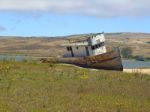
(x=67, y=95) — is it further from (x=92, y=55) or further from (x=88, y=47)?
(x=88, y=47)

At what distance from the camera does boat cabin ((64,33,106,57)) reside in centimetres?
5856

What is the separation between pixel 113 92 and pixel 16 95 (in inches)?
224

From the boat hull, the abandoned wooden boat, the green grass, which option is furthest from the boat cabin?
the green grass

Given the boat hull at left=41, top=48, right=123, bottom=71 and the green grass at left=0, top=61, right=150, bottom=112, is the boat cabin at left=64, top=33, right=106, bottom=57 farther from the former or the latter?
the green grass at left=0, top=61, right=150, bottom=112

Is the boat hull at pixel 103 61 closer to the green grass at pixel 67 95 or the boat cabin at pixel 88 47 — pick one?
the boat cabin at pixel 88 47

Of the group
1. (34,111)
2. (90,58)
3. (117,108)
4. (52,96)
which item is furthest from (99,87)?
(90,58)

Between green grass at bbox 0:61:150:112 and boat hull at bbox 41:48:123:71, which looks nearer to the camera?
green grass at bbox 0:61:150:112

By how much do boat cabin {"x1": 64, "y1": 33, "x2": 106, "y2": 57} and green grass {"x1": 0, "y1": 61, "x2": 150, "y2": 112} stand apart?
1011 inches

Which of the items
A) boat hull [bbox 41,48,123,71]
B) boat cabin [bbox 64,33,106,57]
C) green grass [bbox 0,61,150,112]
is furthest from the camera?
boat cabin [bbox 64,33,106,57]

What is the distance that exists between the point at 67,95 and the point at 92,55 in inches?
1385

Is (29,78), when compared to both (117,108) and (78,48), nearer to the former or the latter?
(117,108)

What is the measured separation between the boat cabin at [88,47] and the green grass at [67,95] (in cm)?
2567

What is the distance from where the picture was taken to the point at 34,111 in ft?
56.3

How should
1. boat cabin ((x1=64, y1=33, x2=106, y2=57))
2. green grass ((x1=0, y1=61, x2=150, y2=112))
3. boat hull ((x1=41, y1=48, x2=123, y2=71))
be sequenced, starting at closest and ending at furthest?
green grass ((x1=0, y1=61, x2=150, y2=112)) < boat hull ((x1=41, y1=48, x2=123, y2=71)) < boat cabin ((x1=64, y1=33, x2=106, y2=57))
